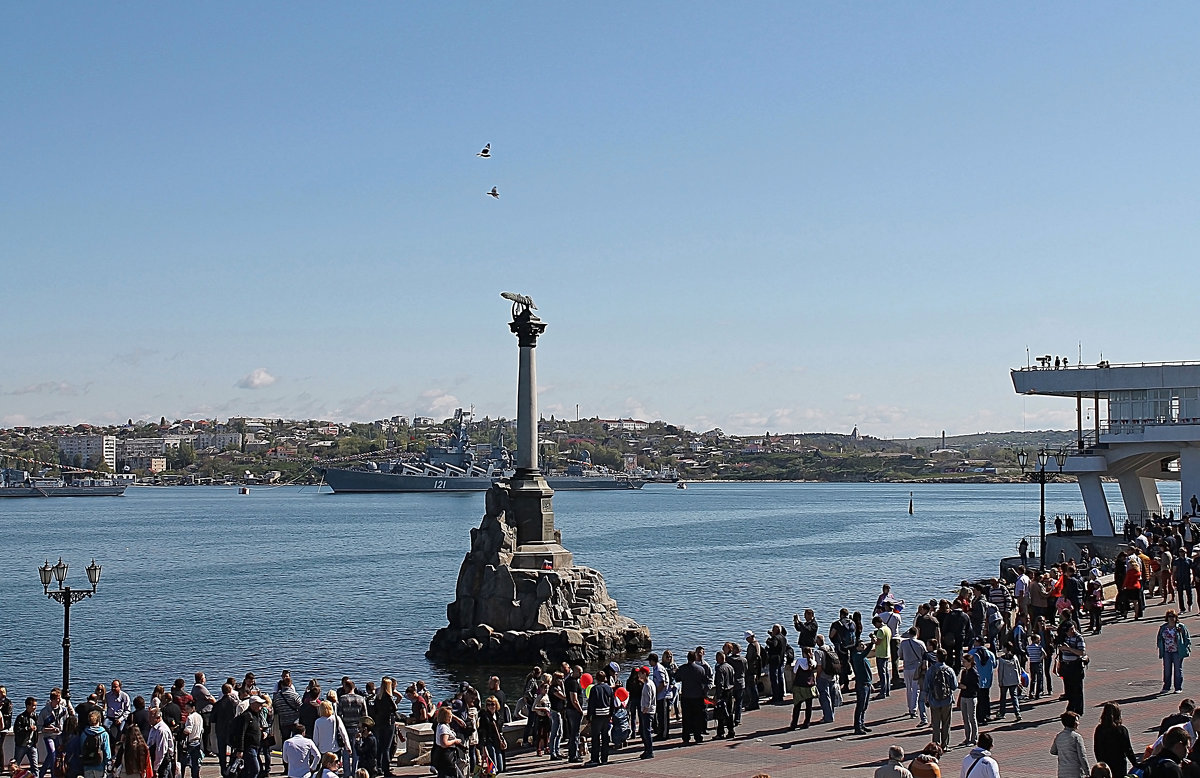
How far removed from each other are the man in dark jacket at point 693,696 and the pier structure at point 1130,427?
2930cm

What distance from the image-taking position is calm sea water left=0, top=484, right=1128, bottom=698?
116 ft

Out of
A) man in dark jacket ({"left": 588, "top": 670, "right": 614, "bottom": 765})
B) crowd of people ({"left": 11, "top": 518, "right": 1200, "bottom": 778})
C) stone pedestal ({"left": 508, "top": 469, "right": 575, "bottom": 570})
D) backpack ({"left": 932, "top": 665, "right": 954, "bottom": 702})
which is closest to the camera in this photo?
crowd of people ({"left": 11, "top": 518, "right": 1200, "bottom": 778})

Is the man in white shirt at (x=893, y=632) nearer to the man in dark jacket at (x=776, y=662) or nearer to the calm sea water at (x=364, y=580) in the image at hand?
the man in dark jacket at (x=776, y=662)

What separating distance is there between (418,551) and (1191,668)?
6164 cm

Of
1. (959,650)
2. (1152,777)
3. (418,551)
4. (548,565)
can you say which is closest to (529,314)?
(548,565)

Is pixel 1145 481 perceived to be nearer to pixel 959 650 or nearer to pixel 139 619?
pixel 959 650

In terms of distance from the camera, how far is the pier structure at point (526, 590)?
32.1 meters

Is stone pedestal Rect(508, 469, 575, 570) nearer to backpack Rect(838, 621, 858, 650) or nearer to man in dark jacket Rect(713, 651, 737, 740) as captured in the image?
backpack Rect(838, 621, 858, 650)

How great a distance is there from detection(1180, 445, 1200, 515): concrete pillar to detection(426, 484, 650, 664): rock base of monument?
2068 cm

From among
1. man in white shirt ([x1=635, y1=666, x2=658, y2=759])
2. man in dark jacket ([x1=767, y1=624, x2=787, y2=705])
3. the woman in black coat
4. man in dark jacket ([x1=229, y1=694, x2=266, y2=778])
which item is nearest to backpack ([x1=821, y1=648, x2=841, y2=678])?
man in dark jacket ([x1=767, y1=624, x2=787, y2=705])

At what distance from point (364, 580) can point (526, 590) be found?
26.8 meters

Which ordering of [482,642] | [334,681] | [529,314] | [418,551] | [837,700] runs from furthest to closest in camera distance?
[418,551], [529,314], [482,642], [334,681], [837,700]

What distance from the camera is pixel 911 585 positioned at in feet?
172

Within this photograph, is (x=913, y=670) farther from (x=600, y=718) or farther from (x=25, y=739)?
(x=25, y=739)
